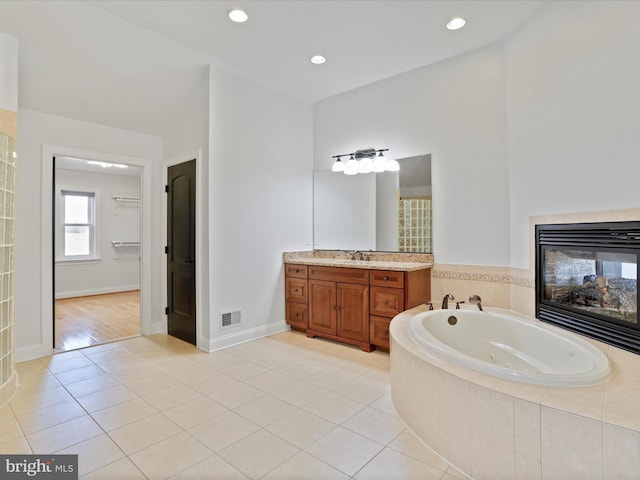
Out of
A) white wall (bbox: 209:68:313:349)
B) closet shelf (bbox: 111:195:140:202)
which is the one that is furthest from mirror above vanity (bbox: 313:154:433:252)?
closet shelf (bbox: 111:195:140:202)

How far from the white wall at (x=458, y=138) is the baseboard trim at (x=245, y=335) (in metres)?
1.91

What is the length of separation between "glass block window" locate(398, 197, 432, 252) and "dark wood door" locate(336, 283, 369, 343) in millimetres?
715

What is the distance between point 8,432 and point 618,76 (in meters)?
A: 4.08

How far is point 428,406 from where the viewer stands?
1.84 metres

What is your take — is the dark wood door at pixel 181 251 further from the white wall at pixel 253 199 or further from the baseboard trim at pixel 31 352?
the baseboard trim at pixel 31 352

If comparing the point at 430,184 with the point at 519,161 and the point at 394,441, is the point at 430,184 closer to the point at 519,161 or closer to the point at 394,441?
the point at 519,161

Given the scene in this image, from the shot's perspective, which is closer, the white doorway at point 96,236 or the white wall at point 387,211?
the white wall at point 387,211

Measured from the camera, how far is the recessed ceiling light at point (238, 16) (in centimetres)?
264

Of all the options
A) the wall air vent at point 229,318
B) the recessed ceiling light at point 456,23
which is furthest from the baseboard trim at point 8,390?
the recessed ceiling light at point 456,23

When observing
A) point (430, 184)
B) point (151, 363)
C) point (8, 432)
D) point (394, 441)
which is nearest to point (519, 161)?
point (430, 184)

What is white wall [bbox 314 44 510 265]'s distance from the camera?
10.2 ft

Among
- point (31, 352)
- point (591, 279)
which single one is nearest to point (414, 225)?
point (591, 279)

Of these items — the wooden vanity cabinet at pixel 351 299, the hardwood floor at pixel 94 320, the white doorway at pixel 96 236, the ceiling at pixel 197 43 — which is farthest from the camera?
the white doorway at pixel 96 236

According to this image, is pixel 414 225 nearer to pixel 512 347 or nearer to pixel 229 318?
pixel 512 347
